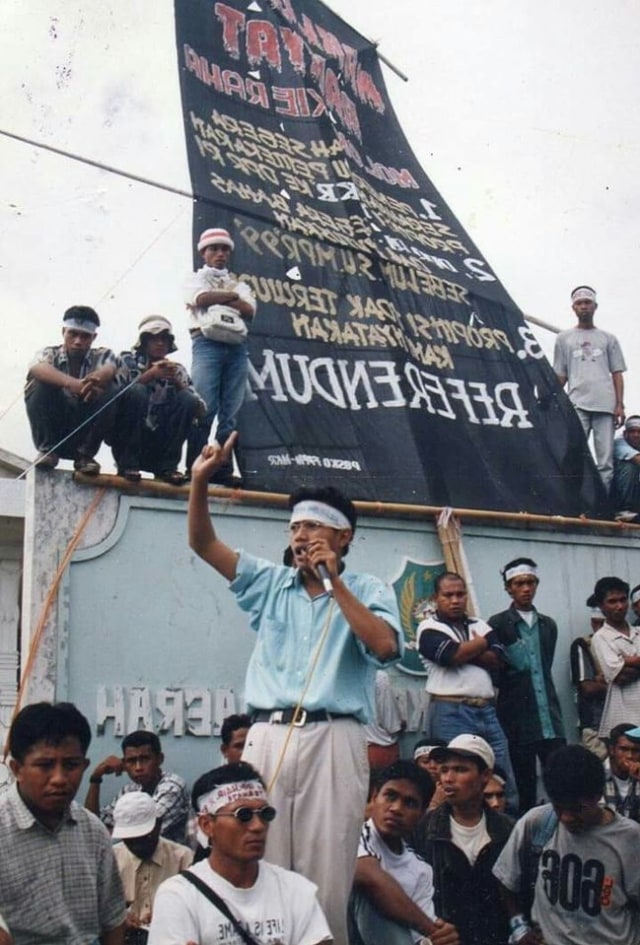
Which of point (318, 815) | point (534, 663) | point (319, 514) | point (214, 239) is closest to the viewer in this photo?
point (318, 815)

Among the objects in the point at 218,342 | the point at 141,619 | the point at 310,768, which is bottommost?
the point at 310,768

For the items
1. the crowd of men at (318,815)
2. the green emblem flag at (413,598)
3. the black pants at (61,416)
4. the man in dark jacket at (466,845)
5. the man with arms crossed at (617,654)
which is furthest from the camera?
the green emblem flag at (413,598)

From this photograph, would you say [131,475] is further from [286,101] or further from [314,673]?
[286,101]

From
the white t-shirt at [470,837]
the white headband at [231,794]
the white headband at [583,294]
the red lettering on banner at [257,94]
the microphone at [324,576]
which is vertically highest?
the red lettering on banner at [257,94]

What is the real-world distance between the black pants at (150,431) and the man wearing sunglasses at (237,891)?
11.1 feet

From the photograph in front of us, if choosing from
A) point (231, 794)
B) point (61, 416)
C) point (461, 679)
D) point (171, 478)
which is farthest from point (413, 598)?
point (231, 794)

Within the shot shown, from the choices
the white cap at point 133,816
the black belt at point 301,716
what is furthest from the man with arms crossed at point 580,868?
the white cap at point 133,816

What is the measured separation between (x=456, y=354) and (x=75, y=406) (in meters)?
3.36

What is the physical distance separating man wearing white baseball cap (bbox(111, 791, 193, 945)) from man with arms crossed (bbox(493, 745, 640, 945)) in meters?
1.56

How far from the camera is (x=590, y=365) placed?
32.9 ft

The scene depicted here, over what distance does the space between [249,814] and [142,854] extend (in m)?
1.95

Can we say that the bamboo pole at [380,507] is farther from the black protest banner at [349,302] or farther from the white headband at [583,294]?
the white headband at [583,294]

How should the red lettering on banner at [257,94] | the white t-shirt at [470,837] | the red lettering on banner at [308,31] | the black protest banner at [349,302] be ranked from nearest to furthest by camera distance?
1. the white t-shirt at [470,837]
2. the black protest banner at [349,302]
3. the red lettering on banner at [257,94]
4. the red lettering on banner at [308,31]

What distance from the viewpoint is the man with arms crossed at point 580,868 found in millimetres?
5324
